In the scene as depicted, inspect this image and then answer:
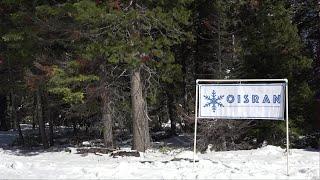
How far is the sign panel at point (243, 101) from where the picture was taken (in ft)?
37.0

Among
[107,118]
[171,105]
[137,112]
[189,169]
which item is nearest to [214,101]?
[189,169]

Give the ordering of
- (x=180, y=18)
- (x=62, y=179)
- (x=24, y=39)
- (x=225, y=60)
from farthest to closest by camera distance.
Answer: (x=225, y=60) < (x=24, y=39) < (x=180, y=18) < (x=62, y=179)

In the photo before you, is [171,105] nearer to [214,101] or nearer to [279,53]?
[279,53]

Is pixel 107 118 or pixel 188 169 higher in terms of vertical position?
pixel 107 118

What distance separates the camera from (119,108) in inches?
779

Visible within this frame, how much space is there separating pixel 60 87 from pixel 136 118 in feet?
8.95

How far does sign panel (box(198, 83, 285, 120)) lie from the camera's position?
37.0ft

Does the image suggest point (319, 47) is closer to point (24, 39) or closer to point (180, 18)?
point (180, 18)

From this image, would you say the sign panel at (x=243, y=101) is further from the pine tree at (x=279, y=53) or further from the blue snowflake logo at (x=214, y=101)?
the pine tree at (x=279, y=53)

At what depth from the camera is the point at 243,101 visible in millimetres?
11570

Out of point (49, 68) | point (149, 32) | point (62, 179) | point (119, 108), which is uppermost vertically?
point (149, 32)

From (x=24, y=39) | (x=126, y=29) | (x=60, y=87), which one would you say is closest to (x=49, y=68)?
(x=60, y=87)

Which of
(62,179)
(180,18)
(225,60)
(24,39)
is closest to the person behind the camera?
(62,179)

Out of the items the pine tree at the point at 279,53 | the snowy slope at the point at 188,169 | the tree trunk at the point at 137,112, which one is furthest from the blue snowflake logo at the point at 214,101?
the pine tree at the point at 279,53
